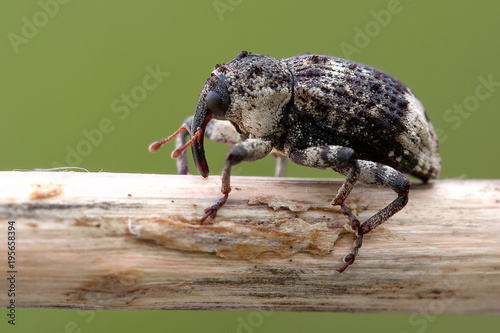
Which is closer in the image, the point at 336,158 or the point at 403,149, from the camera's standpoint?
the point at 336,158

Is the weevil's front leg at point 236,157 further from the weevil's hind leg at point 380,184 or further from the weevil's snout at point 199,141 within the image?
the weevil's hind leg at point 380,184

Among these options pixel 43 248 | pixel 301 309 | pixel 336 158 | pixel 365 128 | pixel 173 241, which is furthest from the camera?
pixel 365 128

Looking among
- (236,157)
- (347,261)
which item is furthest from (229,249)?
(347,261)

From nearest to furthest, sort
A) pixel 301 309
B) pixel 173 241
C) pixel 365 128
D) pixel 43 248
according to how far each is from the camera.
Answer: pixel 43 248, pixel 173 241, pixel 301 309, pixel 365 128

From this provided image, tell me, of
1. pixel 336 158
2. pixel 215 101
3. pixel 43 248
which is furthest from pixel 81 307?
pixel 336 158

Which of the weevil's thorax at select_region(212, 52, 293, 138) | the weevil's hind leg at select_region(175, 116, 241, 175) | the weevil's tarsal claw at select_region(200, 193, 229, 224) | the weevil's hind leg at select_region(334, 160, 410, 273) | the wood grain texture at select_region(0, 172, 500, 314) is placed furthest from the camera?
the weevil's hind leg at select_region(175, 116, 241, 175)

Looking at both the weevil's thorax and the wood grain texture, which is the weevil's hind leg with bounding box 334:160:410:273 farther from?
the weevil's thorax

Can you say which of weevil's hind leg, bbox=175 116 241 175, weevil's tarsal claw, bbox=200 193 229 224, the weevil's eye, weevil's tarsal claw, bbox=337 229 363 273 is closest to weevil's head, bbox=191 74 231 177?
the weevil's eye

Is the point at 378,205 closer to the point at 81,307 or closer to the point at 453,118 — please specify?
the point at 81,307
